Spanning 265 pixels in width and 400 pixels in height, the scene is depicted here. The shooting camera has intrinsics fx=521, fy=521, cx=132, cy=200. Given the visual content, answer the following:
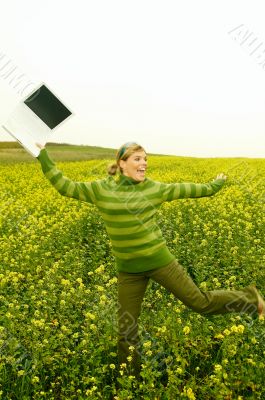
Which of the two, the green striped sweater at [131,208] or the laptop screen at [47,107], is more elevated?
the laptop screen at [47,107]

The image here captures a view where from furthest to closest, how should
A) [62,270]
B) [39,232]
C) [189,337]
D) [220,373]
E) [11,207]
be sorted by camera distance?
[11,207], [39,232], [62,270], [189,337], [220,373]

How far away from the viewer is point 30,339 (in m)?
4.96

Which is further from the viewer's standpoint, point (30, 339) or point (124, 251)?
point (30, 339)

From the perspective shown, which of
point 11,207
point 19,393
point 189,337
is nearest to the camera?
point 19,393

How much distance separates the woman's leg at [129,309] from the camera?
14.6ft

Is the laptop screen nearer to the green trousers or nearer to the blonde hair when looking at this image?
the blonde hair

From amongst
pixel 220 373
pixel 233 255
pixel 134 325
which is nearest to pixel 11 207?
pixel 233 255

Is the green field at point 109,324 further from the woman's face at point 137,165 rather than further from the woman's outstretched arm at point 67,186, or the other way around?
the woman's face at point 137,165

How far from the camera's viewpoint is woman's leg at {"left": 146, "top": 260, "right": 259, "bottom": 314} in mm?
4438

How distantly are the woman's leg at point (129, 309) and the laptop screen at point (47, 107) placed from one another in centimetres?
143

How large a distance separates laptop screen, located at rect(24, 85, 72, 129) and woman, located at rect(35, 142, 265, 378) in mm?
289

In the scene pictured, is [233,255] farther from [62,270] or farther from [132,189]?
[132,189]

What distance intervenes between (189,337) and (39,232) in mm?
5315

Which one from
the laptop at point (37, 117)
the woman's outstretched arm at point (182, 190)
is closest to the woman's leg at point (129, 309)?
the woman's outstretched arm at point (182, 190)
